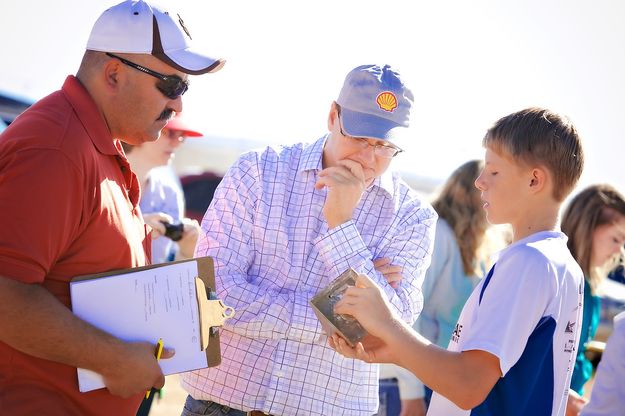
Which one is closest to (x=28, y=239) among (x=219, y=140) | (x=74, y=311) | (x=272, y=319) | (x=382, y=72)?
(x=74, y=311)

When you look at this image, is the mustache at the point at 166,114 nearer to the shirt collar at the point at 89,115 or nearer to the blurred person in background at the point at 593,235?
the shirt collar at the point at 89,115

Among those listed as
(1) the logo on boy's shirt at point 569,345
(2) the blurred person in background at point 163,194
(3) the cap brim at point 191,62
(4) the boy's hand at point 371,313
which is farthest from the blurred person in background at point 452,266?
(3) the cap brim at point 191,62

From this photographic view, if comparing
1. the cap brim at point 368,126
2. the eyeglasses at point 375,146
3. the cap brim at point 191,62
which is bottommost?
the eyeglasses at point 375,146

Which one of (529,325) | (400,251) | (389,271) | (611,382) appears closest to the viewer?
(529,325)

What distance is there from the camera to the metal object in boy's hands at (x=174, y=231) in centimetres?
466

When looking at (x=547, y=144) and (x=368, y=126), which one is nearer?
(x=547, y=144)

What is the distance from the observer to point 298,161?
3.17 meters

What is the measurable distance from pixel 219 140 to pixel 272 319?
16.8 m

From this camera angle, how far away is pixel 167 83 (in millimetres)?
2525

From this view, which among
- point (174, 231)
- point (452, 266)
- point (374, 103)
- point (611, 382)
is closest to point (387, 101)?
point (374, 103)

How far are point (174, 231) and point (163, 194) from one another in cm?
57

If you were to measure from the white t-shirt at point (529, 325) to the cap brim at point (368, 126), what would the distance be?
74 cm

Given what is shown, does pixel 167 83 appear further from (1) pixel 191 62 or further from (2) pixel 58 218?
(2) pixel 58 218

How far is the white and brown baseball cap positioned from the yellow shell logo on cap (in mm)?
735
